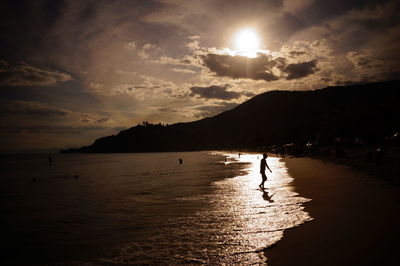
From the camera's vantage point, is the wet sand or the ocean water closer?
the wet sand

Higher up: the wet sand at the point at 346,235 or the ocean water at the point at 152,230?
the wet sand at the point at 346,235

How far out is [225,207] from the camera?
11.1m

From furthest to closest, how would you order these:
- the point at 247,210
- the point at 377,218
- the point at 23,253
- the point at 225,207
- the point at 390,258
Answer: the point at 225,207, the point at 247,210, the point at 377,218, the point at 23,253, the point at 390,258

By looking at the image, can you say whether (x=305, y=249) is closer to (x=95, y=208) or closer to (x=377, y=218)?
(x=377, y=218)

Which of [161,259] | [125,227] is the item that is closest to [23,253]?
[125,227]

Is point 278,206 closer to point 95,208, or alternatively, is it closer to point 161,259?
point 161,259

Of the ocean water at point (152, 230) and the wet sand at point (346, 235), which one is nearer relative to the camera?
the wet sand at point (346, 235)

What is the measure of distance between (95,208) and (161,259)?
7800 mm

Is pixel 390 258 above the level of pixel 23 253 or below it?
above

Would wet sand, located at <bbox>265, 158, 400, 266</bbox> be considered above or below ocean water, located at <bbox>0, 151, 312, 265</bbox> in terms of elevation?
above

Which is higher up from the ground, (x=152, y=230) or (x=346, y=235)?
(x=346, y=235)

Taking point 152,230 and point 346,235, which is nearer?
→ point 346,235

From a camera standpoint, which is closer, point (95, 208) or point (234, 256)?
point (234, 256)

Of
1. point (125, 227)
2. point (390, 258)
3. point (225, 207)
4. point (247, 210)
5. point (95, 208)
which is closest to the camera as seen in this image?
point (390, 258)
